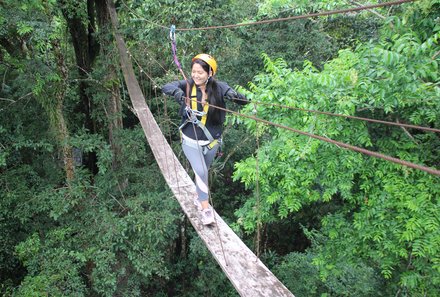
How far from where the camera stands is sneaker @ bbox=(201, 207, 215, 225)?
191 cm

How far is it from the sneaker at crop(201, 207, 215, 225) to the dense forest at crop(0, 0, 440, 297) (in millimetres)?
359

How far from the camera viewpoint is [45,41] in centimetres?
270

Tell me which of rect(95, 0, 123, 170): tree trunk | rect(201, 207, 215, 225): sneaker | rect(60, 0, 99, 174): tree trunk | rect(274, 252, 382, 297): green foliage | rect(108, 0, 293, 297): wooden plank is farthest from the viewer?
rect(60, 0, 99, 174): tree trunk

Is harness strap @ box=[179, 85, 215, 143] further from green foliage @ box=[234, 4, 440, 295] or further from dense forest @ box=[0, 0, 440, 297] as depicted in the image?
green foliage @ box=[234, 4, 440, 295]

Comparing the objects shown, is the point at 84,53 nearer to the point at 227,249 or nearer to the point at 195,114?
the point at 195,114

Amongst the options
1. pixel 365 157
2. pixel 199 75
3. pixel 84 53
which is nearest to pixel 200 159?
pixel 199 75

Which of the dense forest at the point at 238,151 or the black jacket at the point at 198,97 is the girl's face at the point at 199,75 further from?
the dense forest at the point at 238,151

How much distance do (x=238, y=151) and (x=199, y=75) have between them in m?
3.18

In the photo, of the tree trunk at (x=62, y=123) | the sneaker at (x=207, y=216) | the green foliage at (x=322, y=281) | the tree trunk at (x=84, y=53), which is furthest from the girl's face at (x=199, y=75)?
the tree trunk at (x=84, y=53)

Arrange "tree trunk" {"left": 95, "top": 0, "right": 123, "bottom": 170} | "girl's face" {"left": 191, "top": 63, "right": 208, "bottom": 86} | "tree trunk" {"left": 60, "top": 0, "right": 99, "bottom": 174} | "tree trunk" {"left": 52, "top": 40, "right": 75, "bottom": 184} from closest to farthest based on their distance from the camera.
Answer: "girl's face" {"left": 191, "top": 63, "right": 208, "bottom": 86} < "tree trunk" {"left": 52, "top": 40, "right": 75, "bottom": 184} < "tree trunk" {"left": 95, "top": 0, "right": 123, "bottom": 170} < "tree trunk" {"left": 60, "top": 0, "right": 99, "bottom": 174}

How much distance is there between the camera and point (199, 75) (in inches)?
68.5

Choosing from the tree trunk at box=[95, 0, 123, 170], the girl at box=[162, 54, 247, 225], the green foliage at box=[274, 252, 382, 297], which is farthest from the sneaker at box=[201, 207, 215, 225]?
the green foliage at box=[274, 252, 382, 297]

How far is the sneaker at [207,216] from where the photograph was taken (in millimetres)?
1905

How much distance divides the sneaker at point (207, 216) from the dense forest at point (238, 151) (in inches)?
14.1
